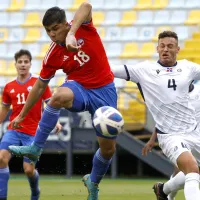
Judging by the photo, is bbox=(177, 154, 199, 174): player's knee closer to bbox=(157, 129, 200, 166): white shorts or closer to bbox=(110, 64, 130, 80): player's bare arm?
bbox=(157, 129, 200, 166): white shorts

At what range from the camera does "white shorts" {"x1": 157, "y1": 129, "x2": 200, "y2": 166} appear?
7.85 metres

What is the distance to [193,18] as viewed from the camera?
19.9m

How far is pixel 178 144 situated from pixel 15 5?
587 inches

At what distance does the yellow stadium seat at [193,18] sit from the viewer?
19672 millimetres

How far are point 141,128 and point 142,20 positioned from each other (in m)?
4.37

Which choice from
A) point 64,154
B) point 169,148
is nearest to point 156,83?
point 169,148

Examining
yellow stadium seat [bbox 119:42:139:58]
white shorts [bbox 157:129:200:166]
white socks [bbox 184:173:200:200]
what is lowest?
white socks [bbox 184:173:200:200]

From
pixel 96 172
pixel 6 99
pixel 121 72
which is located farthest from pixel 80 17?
pixel 6 99

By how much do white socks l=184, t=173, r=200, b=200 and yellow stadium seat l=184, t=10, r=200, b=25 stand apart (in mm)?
12588

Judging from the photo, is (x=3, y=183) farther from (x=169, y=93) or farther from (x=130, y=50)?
(x=130, y=50)

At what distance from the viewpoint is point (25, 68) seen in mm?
10945

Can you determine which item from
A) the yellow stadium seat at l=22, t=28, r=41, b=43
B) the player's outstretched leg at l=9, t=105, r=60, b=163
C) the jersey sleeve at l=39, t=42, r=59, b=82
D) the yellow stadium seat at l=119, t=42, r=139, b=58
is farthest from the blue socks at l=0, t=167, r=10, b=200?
the yellow stadium seat at l=22, t=28, r=41, b=43

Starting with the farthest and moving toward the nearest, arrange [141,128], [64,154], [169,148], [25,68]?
1. [64,154]
2. [141,128]
3. [25,68]
4. [169,148]

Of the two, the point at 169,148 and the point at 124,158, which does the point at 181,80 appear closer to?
the point at 169,148
